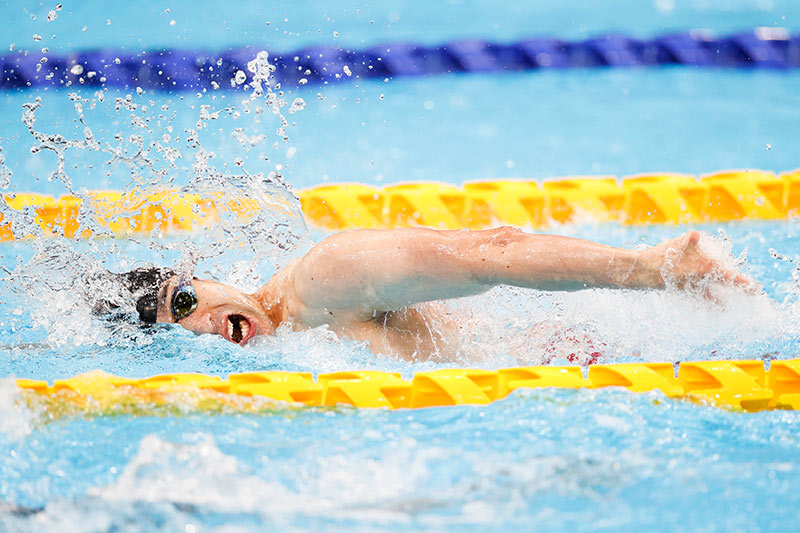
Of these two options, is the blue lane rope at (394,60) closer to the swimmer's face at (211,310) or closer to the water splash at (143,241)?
the water splash at (143,241)

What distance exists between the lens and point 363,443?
77.6 inches

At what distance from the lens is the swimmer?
6.53ft

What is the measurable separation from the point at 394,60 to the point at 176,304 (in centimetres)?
335

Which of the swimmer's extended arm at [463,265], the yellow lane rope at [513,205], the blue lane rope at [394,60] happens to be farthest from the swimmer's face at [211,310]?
the blue lane rope at [394,60]

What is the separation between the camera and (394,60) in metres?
5.42

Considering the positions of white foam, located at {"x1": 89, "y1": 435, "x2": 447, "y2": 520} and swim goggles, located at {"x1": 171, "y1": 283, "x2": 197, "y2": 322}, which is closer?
white foam, located at {"x1": 89, "y1": 435, "x2": 447, "y2": 520}

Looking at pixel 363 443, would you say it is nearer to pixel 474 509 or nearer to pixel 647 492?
pixel 474 509

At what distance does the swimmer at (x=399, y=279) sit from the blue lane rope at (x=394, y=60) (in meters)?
2.95

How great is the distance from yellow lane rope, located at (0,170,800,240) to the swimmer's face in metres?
1.26

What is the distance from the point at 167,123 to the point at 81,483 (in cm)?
333

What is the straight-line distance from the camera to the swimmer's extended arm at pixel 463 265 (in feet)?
6.50

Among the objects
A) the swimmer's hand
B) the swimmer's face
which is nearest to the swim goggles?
the swimmer's face

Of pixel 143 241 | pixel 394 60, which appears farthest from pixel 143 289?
pixel 394 60

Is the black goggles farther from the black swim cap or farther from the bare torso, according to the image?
the bare torso
